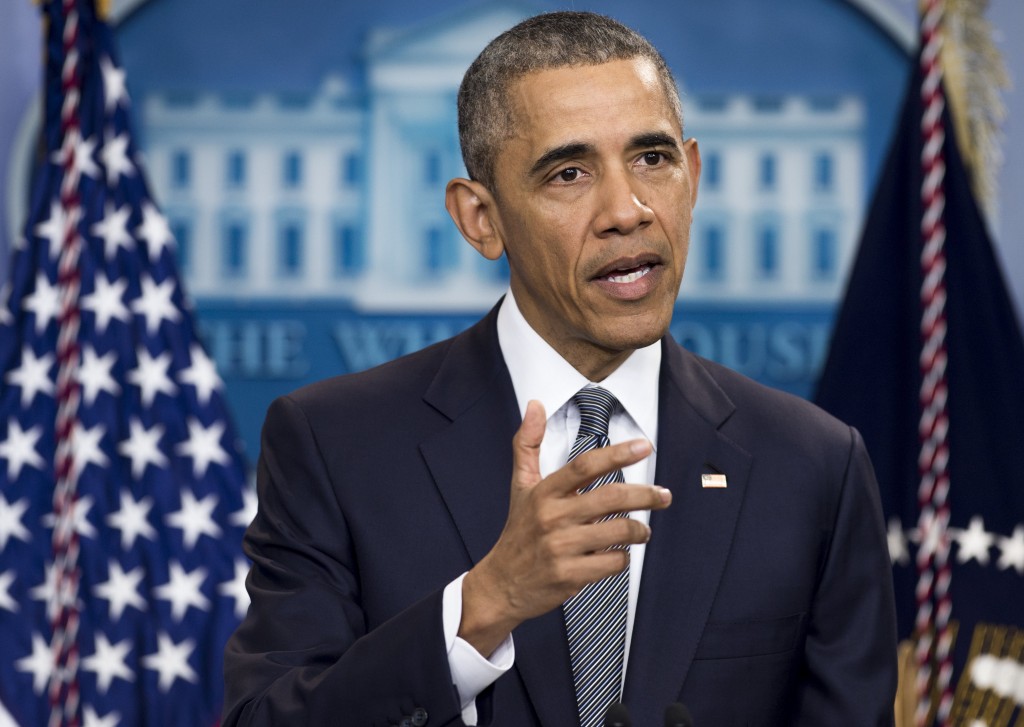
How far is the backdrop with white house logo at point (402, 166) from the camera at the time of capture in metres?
3.30

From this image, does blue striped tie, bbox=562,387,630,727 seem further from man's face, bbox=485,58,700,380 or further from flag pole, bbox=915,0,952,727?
flag pole, bbox=915,0,952,727

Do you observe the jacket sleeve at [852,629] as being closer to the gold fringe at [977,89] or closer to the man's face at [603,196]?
the man's face at [603,196]

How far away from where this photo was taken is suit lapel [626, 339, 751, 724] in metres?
1.59

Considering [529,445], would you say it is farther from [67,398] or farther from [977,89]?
[977,89]

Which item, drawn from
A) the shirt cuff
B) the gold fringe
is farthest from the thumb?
the gold fringe

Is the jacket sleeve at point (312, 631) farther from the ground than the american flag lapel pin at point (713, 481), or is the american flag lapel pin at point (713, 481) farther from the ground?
the american flag lapel pin at point (713, 481)

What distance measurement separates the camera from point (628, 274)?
1.67 metres

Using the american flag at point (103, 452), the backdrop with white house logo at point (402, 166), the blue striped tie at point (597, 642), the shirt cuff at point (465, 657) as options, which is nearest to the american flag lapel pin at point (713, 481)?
the blue striped tie at point (597, 642)

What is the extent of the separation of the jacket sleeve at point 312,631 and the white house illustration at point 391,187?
1544 millimetres

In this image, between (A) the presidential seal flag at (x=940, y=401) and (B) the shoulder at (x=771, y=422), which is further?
(A) the presidential seal flag at (x=940, y=401)

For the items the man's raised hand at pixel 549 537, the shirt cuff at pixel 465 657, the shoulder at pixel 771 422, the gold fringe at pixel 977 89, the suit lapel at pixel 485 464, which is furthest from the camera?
Result: the gold fringe at pixel 977 89

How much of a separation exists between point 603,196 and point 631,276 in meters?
0.11

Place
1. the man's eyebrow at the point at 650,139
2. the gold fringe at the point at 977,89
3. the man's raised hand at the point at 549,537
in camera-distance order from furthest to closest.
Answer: the gold fringe at the point at 977,89 → the man's eyebrow at the point at 650,139 → the man's raised hand at the point at 549,537

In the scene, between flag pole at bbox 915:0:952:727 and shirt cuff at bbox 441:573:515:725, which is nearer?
shirt cuff at bbox 441:573:515:725
